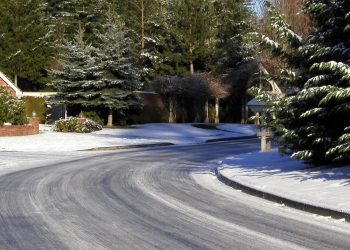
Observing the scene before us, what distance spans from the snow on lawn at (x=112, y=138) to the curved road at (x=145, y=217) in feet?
43.9

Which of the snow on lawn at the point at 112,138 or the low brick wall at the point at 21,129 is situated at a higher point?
the low brick wall at the point at 21,129

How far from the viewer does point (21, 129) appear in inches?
1355

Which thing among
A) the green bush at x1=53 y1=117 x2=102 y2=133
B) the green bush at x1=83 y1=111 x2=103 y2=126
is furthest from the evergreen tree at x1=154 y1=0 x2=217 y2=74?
the green bush at x1=53 y1=117 x2=102 y2=133

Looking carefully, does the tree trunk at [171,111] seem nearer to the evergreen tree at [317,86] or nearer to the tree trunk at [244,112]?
the tree trunk at [244,112]

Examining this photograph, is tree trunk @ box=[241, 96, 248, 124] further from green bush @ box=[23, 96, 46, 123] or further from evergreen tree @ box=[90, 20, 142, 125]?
green bush @ box=[23, 96, 46, 123]

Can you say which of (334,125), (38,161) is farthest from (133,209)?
(38,161)

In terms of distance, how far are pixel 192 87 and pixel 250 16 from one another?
11.6 meters

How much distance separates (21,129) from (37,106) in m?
15.3

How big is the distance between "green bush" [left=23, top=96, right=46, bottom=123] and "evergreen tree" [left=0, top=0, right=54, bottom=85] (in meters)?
9.07

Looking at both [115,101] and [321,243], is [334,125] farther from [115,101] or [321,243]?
[115,101]

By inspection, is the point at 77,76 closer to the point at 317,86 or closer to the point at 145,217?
the point at 317,86

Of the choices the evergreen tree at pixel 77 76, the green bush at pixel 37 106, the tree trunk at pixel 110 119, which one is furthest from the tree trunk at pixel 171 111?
the green bush at pixel 37 106

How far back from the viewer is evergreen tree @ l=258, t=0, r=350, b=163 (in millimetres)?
13828

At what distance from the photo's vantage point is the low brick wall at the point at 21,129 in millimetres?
33513
